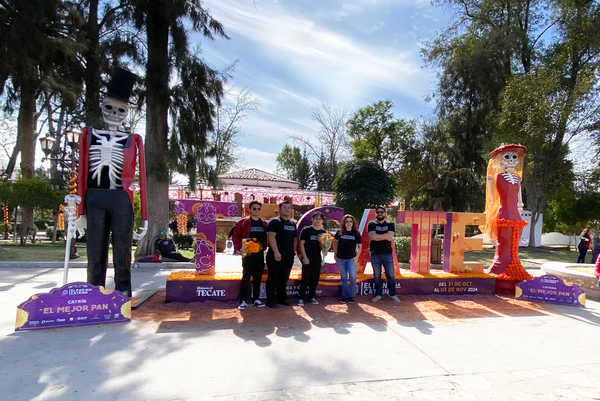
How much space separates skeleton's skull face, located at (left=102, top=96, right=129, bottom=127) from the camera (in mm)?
5574

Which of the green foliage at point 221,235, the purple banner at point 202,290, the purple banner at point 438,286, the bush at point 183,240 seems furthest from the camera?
the bush at point 183,240

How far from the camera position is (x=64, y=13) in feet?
50.6

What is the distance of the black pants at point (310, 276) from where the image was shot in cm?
618

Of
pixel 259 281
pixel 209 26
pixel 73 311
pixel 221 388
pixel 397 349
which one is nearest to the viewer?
pixel 221 388

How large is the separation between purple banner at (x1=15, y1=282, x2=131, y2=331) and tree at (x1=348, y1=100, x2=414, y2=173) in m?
22.2

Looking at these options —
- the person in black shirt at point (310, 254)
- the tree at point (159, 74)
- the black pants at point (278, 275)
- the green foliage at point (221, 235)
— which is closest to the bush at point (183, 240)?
the green foliage at point (221, 235)

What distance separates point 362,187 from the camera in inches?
640

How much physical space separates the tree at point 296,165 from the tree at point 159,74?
33.9 metres

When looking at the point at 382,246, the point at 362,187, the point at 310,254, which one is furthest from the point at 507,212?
the point at 362,187

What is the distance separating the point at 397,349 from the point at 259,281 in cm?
249

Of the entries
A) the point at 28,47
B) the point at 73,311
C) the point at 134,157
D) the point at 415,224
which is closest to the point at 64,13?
the point at 28,47

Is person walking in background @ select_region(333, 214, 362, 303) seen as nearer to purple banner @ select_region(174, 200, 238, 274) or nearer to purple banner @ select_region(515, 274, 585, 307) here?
purple banner @ select_region(174, 200, 238, 274)

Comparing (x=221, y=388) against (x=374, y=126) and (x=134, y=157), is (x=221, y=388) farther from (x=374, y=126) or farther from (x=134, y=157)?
(x=374, y=126)

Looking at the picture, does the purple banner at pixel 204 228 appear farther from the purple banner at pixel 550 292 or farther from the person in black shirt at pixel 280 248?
the purple banner at pixel 550 292
